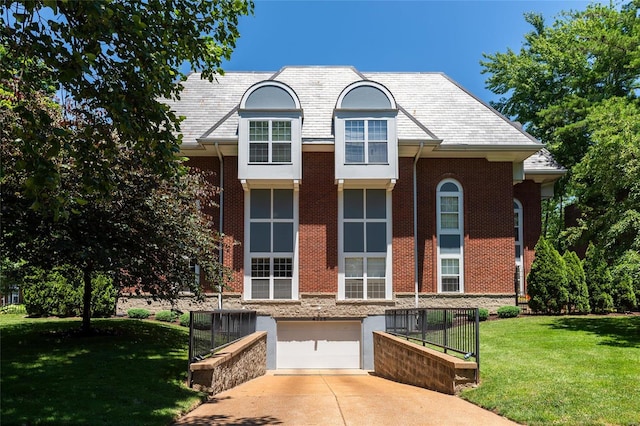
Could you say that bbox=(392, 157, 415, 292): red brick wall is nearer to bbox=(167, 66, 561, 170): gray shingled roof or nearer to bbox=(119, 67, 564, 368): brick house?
bbox=(119, 67, 564, 368): brick house

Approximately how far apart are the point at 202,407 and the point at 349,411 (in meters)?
2.36

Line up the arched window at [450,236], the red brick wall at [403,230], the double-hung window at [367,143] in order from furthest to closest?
the arched window at [450,236]
the red brick wall at [403,230]
the double-hung window at [367,143]

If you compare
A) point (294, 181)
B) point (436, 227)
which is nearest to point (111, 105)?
point (294, 181)

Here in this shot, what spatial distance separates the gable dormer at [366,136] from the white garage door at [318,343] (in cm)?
601

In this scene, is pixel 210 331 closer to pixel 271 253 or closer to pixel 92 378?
pixel 92 378

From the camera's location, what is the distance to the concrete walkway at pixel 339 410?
8.16 meters

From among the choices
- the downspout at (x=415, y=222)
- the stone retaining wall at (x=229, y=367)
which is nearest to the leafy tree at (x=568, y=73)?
the downspout at (x=415, y=222)

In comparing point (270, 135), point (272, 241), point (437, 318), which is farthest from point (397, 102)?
point (437, 318)

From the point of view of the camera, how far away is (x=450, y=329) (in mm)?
11625

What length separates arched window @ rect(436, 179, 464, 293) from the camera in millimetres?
25422

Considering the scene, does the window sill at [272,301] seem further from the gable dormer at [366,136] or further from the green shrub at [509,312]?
the green shrub at [509,312]

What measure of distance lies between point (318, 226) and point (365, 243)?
2.10 m

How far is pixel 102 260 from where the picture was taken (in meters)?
12.5

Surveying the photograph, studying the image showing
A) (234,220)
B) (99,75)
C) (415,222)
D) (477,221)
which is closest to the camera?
(99,75)
